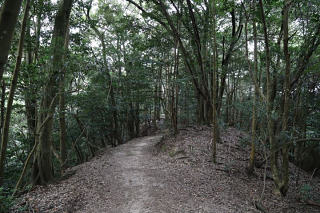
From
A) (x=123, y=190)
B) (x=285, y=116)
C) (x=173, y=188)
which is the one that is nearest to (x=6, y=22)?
(x=123, y=190)

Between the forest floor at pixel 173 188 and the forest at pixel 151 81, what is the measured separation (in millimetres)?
230

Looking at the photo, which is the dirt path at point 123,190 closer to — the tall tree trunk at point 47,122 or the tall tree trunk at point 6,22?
the tall tree trunk at point 47,122

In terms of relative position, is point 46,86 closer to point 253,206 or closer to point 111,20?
point 253,206

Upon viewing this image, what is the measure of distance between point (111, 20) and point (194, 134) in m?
10.7

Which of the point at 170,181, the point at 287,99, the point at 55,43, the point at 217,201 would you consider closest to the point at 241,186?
the point at 217,201

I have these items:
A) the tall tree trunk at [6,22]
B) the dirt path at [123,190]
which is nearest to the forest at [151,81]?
the tall tree trunk at [6,22]

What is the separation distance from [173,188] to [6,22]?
4995 millimetres

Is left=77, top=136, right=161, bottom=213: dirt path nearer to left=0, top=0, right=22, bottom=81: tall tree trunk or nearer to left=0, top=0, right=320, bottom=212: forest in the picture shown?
left=0, top=0, right=320, bottom=212: forest

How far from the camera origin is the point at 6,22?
234 cm

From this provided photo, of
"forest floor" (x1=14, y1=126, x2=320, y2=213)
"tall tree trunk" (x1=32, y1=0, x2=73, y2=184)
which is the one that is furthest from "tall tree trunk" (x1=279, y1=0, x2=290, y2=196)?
"tall tree trunk" (x1=32, y1=0, x2=73, y2=184)

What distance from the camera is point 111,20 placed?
15.0 metres

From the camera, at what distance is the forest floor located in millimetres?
4668

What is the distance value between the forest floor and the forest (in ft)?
0.76

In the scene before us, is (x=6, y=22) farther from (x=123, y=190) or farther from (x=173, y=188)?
(x=173, y=188)
